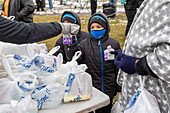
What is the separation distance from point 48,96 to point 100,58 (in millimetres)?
1026

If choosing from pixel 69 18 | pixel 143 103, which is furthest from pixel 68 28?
pixel 69 18

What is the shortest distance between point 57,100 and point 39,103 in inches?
4.9

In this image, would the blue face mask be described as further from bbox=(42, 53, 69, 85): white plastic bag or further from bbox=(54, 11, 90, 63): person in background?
bbox=(42, 53, 69, 85): white plastic bag

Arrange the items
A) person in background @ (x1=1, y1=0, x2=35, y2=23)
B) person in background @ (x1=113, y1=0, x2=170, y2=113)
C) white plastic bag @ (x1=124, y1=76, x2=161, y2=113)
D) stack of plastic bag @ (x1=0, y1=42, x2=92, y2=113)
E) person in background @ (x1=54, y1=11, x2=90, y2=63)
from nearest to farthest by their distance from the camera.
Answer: person in background @ (x1=113, y1=0, x2=170, y2=113) → white plastic bag @ (x1=124, y1=76, x2=161, y2=113) → stack of plastic bag @ (x1=0, y1=42, x2=92, y2=113) → person in background @ (x1=54, y1=11, x2=90, y2=63) → person in background @ (x1=1, y1=0, x2=35, y2=23)

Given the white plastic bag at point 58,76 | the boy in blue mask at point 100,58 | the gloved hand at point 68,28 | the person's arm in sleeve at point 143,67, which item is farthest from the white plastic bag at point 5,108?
the boy in blue mask at point 100,58

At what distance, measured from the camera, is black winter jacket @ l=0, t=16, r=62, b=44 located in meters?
1.25

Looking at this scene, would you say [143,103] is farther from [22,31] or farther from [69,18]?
[69,18]

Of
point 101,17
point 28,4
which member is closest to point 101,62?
point 101,17

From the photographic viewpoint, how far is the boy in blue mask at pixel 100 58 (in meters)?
2.21

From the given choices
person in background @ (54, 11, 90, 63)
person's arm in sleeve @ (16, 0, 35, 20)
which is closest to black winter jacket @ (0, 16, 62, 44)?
person in background @ (54, 11, 90, 63)

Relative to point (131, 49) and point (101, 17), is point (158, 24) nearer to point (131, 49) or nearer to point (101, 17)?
point (131, 49)

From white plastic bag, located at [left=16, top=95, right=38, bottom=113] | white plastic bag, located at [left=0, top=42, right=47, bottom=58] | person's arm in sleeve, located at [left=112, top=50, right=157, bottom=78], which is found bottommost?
white plastic bag, located at [left=16, top=95, right=38, bottom=113]

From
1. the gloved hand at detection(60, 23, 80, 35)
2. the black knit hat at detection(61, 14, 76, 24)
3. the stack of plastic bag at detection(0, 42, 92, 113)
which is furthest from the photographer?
the black knit hat at detection(61, 14, 76, 24)

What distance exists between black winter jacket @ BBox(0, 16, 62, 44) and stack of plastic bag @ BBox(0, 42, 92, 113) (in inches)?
8.3
